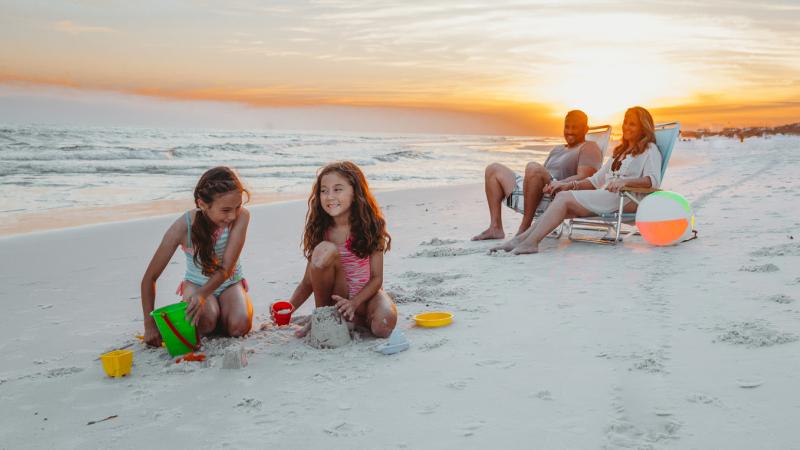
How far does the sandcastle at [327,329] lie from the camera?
3.33 m

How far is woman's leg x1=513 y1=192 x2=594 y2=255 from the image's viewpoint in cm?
572

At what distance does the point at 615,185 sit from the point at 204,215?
3814 millimetres

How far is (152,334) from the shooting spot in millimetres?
3379

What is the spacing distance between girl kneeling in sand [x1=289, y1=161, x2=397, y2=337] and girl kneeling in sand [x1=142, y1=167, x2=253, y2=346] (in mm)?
401

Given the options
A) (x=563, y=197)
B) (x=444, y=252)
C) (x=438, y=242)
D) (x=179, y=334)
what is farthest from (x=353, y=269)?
(x=438, y=242)

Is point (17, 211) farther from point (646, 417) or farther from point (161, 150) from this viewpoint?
point (161, 150)

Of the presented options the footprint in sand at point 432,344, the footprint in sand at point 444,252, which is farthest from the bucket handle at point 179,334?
the footprint in sand at point 444,252

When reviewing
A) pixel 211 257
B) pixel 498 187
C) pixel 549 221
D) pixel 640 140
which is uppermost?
pixel 640 140

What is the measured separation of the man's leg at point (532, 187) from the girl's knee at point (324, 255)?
330 centimetres

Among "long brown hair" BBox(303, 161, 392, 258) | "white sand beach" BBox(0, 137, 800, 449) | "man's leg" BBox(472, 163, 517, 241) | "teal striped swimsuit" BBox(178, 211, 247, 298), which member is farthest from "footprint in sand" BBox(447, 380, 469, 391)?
"man's leg" BBox(472, 163, 517, 241)

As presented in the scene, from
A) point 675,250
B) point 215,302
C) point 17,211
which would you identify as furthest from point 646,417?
point 17,211

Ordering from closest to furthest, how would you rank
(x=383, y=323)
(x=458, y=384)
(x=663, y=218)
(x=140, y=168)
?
(x=458, y=384), (x=383, y=323), (x=663, y=218), (x=140, y=168)

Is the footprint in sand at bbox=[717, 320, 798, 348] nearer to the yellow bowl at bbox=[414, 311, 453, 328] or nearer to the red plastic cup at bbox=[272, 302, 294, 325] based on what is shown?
the yellow bowl at bbox=[414, 311, 453, 328]

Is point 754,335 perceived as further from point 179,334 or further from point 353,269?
point 179,334
